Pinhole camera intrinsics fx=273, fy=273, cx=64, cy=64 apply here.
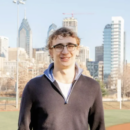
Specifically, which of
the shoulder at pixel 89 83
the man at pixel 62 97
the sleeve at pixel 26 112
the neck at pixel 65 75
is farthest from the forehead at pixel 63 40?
the sleeve at pixel 26 112

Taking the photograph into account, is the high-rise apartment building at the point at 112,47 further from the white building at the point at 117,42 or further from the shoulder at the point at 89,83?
the shoulder at the point at 89,83

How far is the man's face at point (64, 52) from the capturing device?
79.2 inches

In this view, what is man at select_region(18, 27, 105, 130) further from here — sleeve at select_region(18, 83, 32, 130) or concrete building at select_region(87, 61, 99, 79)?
concrete building at select_region(87, 61, 99, 79)

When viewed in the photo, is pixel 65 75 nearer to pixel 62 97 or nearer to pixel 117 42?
pixel 62 97

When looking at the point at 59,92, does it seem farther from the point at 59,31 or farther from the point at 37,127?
the point at 59,31

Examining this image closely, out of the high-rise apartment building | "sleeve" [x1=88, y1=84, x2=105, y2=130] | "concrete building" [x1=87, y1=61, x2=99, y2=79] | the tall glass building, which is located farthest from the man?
"concrete building" [x1=87, y1=61, x2=99, y2=79]

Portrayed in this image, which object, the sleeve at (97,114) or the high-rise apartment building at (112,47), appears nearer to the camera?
the sleeve at (97,114)

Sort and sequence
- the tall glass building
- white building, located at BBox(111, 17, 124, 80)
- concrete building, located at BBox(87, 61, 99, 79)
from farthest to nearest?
concrete building, located at BBox(87, 61, 99, 79) < white building, located at BBox(111, 17, 124, 80) < the tall glass building

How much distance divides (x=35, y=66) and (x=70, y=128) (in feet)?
132

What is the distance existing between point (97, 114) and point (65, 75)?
394 millimetres

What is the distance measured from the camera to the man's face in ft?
6.60

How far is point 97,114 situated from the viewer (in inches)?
82.7

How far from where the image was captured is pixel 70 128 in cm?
193

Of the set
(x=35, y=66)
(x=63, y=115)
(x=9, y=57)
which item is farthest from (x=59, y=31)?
(x=9, y=57)
